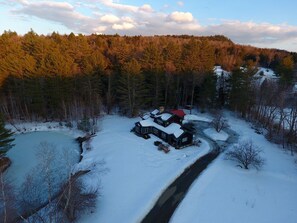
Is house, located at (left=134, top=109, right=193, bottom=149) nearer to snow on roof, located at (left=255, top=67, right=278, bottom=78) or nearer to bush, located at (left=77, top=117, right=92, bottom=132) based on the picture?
bush, located at (left=77, top=117, right=92, bottom=132)

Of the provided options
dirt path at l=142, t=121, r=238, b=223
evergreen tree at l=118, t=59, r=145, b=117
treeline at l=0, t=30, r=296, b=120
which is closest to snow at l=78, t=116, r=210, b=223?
dirt path at l=142, t=121, r=238, b=223

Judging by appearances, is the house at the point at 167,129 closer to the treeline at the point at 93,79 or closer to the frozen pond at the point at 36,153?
the treeline at the point at 93,79

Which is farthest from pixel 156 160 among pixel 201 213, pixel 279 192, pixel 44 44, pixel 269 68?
pixel 269 68

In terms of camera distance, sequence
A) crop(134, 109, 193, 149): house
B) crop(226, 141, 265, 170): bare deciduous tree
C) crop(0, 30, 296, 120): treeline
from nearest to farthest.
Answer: crop(226, 141, 265, 170): bare deciduous tree
crop(134, 109, 193, 149): house
crop(0, 30, 296, 120): treeline

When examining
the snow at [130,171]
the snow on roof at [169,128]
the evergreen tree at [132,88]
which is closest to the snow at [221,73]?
the evergreen tree at [132,88]

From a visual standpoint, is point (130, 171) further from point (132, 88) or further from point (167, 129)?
point (132, 88)

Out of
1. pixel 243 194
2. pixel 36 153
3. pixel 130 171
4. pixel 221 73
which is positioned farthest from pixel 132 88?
pixel 243 194
